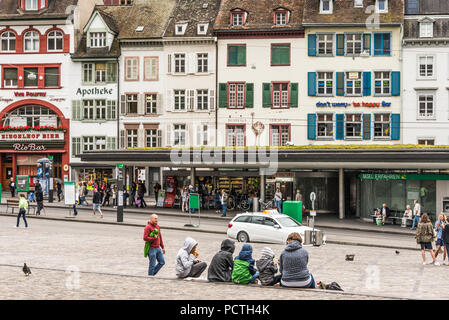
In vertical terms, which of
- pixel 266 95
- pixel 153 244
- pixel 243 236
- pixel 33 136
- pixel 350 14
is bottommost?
pixel 243 236

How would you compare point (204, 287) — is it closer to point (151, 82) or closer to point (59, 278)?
point (59, 278)

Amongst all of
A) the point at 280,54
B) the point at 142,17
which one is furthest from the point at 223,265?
the point at 142,17

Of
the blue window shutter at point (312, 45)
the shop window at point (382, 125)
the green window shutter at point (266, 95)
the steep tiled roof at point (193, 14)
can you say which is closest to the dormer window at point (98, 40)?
the steep tiled roof at point (193, 14)

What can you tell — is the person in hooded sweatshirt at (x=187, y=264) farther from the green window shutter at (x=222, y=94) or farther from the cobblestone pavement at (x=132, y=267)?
the green window shutter at (x=222, y=94)

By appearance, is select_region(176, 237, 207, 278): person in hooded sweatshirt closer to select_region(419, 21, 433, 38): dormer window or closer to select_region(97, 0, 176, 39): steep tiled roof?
select_region(419, 21, 433, 38): dormer window

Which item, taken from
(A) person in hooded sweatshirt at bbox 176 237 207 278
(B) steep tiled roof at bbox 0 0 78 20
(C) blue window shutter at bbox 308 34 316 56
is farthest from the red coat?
(B) steep tiled roof at bbox 0 0 78 20

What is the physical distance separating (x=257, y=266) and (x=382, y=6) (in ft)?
128

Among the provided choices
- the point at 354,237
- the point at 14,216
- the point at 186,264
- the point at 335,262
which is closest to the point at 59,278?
the point at 186,264

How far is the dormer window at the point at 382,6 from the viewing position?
1991 inches

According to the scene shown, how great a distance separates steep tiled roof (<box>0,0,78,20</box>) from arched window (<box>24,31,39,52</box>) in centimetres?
140

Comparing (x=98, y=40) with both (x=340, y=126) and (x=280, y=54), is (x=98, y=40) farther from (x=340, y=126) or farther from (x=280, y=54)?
(x=340, y=126)

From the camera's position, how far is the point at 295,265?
1482cm

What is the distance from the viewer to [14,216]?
37.2 metres

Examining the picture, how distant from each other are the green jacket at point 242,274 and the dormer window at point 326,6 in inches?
1514
